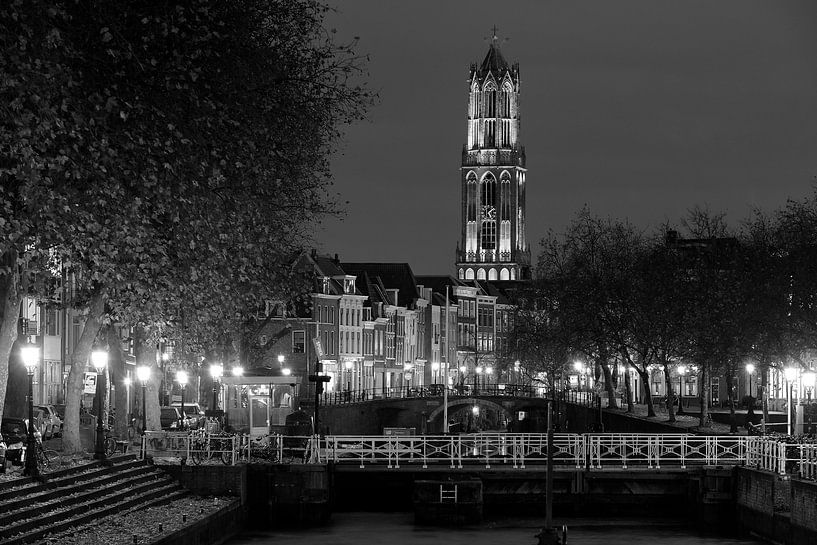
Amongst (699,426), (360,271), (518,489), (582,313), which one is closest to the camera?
(518,489)

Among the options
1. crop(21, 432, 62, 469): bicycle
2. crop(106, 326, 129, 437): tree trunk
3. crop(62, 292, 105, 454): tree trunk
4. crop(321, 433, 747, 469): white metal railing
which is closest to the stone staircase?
crop(21, 432, 62, 469): bicycle

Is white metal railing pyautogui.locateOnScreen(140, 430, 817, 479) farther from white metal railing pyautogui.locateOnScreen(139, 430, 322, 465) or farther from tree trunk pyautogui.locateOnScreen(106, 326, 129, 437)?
tree trunk pyautogui.locateOnScreen(106, 326, 129, 437)

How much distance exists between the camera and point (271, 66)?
43.6m

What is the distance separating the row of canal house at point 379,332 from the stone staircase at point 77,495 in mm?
39857

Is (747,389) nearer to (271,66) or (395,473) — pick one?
(395,473)

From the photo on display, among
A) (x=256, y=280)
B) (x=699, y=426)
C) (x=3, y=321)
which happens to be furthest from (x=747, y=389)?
(x=3, y=321)

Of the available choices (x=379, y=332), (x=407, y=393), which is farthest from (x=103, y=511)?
(x=379, y=332)

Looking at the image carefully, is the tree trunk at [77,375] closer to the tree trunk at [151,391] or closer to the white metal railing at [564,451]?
the tree trunk at [151,391]

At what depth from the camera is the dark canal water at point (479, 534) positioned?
49.9m

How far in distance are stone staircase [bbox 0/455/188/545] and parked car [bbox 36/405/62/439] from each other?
9.89 metres

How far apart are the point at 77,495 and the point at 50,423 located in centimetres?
1948

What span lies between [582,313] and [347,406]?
1775 centimetres

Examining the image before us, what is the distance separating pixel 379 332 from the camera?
132m

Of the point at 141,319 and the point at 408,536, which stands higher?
the point at 141,319
